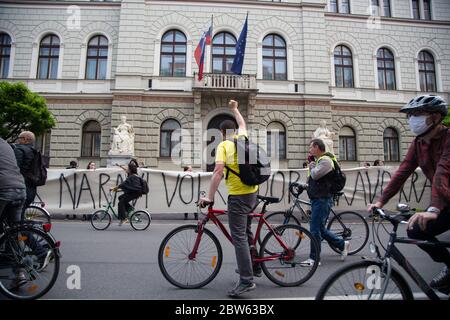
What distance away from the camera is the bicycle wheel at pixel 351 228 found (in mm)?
5598

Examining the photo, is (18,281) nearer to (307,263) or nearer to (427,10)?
(307,263)

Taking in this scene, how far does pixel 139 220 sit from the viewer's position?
866 centimetres

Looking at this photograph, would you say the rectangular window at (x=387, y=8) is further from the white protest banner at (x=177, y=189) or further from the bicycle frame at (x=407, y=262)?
the bicycle frame at (x=407, y=262)

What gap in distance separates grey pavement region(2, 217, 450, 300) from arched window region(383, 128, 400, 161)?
14835 millimetres

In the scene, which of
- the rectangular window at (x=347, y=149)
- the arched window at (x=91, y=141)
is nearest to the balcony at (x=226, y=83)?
the arched window at (x=91, y=141)

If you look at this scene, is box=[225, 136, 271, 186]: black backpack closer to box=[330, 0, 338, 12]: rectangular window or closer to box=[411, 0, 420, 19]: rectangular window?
box=[330, 0, 338, 12]: rectangular window

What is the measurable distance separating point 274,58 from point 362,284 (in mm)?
19190

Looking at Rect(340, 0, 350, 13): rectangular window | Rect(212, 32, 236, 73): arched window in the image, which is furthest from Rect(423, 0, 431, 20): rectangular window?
Rect(212, 32, 236, 73): arched window

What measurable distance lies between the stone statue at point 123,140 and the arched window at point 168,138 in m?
2.11

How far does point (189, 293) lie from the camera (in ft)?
11.5

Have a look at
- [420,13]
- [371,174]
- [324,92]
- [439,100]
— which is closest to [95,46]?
[324,92]
